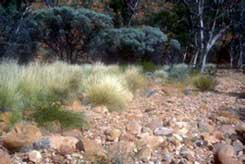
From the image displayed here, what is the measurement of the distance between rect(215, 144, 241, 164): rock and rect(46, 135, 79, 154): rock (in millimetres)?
1529

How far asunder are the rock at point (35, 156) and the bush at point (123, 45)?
41.4 ft

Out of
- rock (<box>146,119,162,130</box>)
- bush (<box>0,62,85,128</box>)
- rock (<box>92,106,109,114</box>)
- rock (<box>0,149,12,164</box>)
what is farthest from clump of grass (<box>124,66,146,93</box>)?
rock (<box>0,149,12,164</box>)

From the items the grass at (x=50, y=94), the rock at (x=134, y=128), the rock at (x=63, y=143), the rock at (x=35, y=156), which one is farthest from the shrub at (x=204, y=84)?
the rock at (x=35, y=156)

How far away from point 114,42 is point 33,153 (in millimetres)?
12927

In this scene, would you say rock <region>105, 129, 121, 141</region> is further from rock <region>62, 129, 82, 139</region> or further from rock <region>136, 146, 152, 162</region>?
rock <region>136, 146, 152, 162</region>

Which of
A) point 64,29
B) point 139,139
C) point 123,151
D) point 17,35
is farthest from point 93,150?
point 64,29

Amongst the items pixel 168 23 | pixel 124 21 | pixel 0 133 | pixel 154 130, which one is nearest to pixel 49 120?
pixel 0 133

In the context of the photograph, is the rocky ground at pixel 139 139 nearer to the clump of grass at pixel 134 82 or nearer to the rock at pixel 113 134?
the rock at pixel 113 134

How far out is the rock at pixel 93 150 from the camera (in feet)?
13.0

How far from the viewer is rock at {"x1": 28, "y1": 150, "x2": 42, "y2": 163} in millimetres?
3811

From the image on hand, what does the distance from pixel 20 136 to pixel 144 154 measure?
1302 millimetres

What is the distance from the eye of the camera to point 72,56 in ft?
56.1

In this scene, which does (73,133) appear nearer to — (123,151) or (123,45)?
(123,151)

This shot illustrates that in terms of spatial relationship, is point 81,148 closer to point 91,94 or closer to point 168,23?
point 91,94
